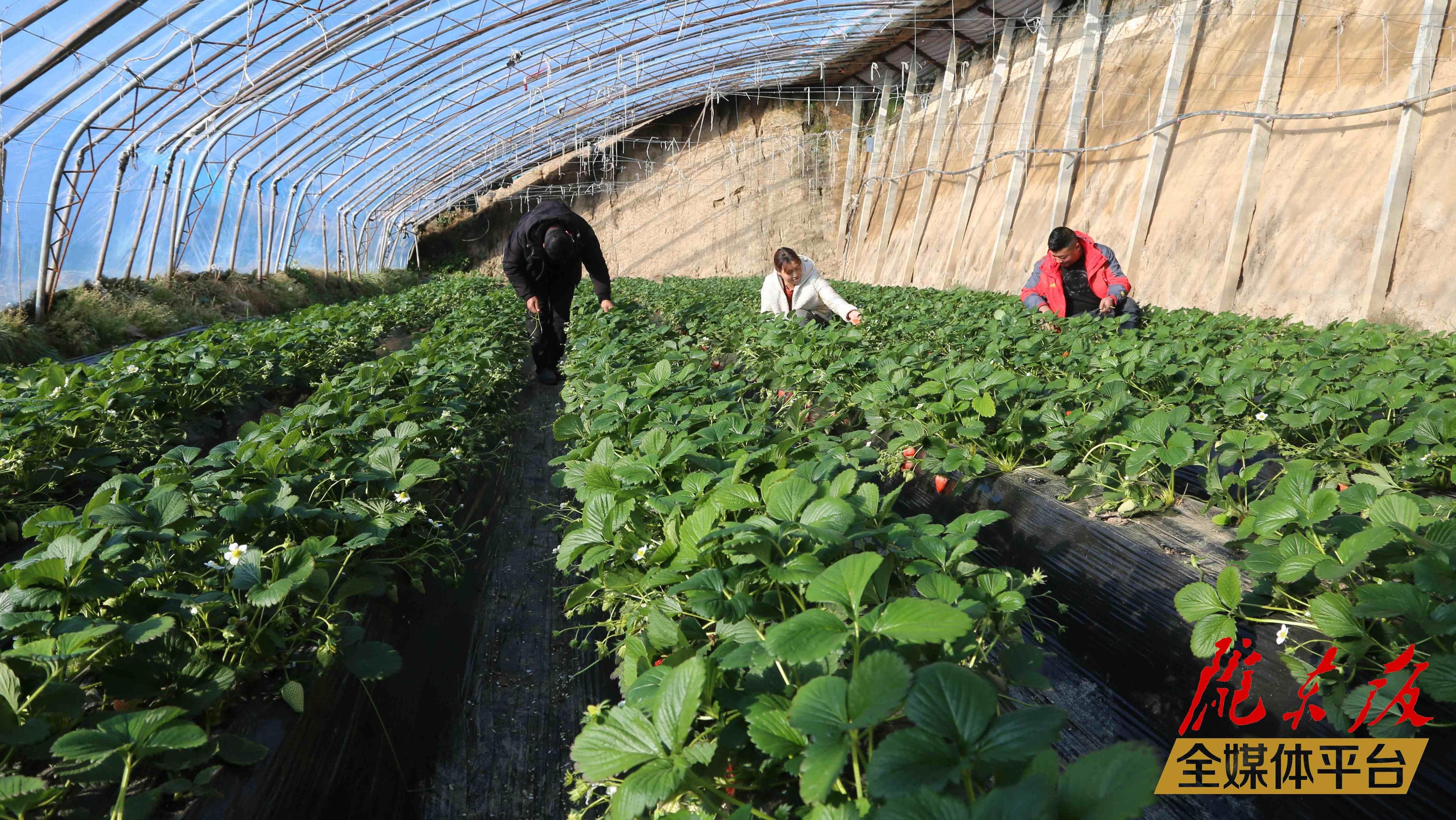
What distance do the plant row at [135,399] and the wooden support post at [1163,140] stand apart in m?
9.41

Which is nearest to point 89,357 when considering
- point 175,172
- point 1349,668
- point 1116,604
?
point 175,172

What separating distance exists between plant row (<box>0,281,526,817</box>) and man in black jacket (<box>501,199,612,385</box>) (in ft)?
10.6

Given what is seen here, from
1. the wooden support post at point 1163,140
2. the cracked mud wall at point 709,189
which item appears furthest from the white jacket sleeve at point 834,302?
the cracked mud wall at point 709,189

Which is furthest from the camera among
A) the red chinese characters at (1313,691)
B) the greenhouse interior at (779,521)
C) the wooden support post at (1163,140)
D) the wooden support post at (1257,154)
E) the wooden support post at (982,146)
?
the wooden support post at (982,146)

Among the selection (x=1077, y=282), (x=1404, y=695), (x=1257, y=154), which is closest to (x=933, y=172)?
(x=1257, y=154)

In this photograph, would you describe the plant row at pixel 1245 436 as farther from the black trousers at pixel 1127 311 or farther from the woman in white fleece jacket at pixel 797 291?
the woman in white fleece jacket at pixel 797 291

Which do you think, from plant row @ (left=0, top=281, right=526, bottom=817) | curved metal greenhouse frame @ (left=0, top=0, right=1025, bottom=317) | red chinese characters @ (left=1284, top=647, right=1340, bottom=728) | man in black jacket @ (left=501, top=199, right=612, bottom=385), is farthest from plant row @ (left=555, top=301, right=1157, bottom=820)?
curved metal greenhouse frame @ (left=0, top=0, right=1025, bottom=317)

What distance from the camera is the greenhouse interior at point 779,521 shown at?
3.84ft

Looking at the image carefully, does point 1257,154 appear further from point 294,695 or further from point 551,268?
point 294,695

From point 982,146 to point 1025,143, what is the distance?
1.91m

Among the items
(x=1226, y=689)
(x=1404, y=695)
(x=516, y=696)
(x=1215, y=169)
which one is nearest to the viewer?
(x=1404, y=695)

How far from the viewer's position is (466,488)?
135 inches

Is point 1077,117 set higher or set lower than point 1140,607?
higher

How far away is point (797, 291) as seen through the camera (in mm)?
6215
